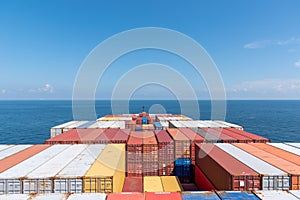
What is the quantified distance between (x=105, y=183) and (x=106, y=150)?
6618mm

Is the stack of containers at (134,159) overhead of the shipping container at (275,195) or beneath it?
beneath

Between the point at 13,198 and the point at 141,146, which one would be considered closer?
the point at 13,198

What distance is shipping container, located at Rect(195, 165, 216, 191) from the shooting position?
621 inches

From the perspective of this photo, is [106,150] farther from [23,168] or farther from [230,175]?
[230,175]

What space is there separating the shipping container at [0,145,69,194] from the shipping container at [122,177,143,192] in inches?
241

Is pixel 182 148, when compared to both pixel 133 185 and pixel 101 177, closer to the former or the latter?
pixel 133 185

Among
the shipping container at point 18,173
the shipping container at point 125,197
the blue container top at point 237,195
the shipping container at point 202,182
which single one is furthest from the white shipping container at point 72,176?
the shipping container at point 202,182

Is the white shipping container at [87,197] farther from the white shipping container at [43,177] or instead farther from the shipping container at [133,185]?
the shipping container at [133,185]

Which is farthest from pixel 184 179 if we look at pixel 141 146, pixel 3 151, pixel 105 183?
pixel 3 151

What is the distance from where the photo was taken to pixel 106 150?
18531 mm

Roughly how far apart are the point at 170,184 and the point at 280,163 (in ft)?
25.8

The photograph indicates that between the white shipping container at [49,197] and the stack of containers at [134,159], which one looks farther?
the stack of containers at [134,159]

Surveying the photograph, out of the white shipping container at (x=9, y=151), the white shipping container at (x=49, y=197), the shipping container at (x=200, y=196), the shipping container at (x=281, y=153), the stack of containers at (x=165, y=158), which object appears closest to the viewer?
the white shipping container at (x=49, y=197)

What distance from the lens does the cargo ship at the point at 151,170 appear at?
10952 mm
